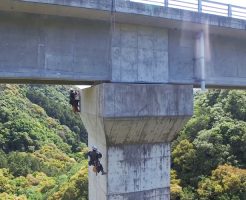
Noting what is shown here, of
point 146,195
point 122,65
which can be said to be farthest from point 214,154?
point 122,65

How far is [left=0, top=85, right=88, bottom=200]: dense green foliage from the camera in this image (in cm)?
3459

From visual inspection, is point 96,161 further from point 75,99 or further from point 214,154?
point 214,154

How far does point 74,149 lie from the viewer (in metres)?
59.2

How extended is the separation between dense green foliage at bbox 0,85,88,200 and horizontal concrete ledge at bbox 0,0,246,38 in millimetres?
17504

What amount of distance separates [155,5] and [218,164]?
57.7 ft

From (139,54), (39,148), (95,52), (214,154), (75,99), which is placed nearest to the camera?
(95,52)

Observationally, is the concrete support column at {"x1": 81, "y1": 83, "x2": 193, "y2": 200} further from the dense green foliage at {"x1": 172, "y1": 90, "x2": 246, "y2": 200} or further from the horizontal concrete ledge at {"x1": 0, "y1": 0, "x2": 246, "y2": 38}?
the dense green foliage at {"x1": 172, "y1": 90, "x2": 246, "y2": 200}

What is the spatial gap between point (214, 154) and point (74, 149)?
37.7 metres

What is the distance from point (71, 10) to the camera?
8945 millimetres

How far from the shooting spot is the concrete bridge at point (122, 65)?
8938 millimetres

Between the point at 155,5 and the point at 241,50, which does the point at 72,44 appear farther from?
the point at 241,50

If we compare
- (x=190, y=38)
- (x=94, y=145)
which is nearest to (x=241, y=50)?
(x=190, y=38)

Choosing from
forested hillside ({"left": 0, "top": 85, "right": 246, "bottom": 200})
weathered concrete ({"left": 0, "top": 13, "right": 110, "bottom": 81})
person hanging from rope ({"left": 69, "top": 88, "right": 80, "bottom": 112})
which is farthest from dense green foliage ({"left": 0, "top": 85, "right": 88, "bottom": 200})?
weathered concrete ({"left": 0, "top": 13, "right": 110, "bottom": 81})

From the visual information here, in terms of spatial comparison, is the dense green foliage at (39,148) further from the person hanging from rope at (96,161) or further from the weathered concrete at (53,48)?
the weathered concrete at (53,48)
